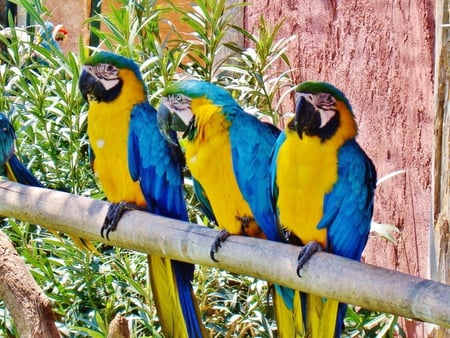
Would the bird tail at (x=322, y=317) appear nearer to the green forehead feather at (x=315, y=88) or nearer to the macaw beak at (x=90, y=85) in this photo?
the green forehead feather at (x=315, y=88)

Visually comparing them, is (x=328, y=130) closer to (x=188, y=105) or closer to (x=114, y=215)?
(x=188, y=105)

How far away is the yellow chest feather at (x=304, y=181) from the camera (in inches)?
68.2

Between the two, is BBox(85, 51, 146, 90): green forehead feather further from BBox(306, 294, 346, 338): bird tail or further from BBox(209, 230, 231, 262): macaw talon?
BBox(306, 294, 346, 338): bird tail

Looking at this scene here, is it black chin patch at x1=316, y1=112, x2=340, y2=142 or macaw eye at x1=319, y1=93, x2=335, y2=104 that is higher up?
macaw eye at x1=319, y1=93, x2=335, y2=104

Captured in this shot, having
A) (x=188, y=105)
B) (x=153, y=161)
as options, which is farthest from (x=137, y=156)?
(x=188, y=105)

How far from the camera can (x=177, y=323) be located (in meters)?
1.96

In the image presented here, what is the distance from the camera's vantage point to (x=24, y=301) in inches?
91.4

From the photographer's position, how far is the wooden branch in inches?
90.5

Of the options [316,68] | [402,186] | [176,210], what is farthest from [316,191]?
[316,68]

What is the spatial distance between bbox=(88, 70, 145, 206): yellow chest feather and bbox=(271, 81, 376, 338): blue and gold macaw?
435 mm

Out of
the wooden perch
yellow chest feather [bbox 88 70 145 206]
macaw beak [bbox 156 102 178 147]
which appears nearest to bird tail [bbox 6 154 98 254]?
the wooden perch

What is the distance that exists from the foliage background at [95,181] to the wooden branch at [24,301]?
0.44 meters

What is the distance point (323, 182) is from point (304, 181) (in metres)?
0.04

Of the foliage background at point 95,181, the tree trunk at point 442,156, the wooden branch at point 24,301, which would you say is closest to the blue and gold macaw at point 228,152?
the tree trunk at point 442,156
